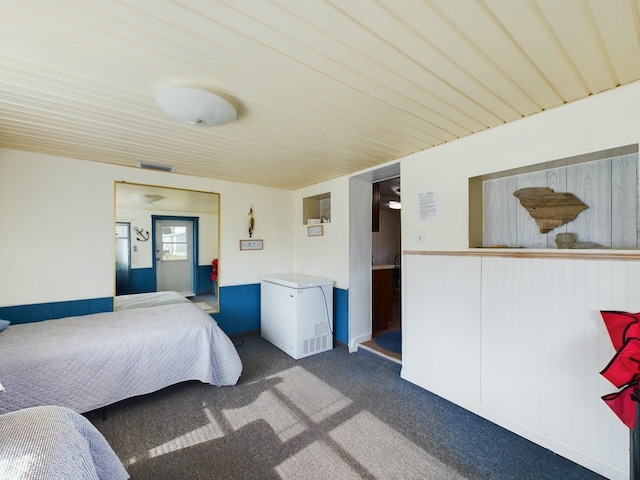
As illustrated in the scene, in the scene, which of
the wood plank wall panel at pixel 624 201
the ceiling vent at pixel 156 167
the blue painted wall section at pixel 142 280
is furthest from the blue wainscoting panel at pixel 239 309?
the wood plank wall panel at pixel 624 201

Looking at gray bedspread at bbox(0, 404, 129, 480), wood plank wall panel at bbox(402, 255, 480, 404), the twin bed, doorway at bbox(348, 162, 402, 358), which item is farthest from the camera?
doorway at bbox(348, 162, 402, 358)

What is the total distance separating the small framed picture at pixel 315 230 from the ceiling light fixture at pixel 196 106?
2163 mm

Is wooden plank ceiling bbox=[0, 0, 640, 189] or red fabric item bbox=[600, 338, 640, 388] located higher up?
wooden plank ceiling bbox=[0, 0, 640, 189]

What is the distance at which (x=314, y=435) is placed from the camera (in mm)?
1901

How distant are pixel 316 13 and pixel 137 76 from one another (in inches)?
38.9

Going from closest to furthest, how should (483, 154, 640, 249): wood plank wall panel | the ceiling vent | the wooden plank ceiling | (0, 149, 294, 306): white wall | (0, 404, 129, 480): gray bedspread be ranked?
(0, 404, 129, 480): gray bedspread → the wooden plank ceiling → (483, 154, 640, 249): wood plank wall panel → (0, 149, 294, 306): white wall → the ceiling vent

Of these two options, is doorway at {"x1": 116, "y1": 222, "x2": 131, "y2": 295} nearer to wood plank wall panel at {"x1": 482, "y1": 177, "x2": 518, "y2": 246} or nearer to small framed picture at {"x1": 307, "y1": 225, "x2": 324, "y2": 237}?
small framed picture at {"x1": 307, "y1": 225, "x2": 324, "y2": 237}

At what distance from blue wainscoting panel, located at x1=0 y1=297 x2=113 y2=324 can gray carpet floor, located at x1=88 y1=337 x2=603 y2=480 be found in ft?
3.70

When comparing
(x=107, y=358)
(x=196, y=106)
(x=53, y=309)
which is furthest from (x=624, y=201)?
(x=53, y=309)

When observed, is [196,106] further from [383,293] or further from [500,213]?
[383,293]

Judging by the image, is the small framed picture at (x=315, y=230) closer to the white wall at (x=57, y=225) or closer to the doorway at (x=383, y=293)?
the doorway at (x=383, y=293)

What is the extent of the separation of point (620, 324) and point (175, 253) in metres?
3.81

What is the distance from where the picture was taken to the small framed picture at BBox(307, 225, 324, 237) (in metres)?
3.80

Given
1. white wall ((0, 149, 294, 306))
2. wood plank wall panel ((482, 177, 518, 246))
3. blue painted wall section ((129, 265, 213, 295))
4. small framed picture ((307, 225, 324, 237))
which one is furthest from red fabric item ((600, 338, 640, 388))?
white wall ((0, 149, 294, 306))
